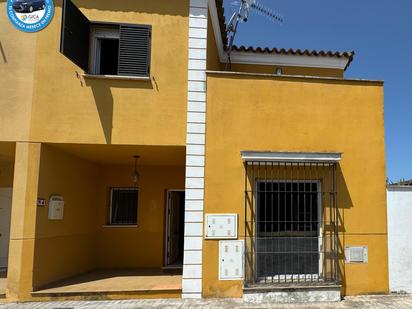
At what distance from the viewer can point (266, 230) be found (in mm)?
7648

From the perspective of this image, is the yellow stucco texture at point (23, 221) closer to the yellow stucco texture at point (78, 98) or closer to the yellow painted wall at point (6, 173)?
the yellow stucco texture at point (78, 98)

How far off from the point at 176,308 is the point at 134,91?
4.20 meters

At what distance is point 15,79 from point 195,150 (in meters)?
3.84

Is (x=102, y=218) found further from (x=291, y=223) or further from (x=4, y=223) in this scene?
(x=291, y=223)

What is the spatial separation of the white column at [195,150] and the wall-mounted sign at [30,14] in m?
2.91

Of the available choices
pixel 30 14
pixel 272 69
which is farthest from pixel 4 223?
pixel 272 69

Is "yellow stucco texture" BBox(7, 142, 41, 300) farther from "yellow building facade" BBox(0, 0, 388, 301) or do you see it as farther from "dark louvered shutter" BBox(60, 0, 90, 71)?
"dark louvered shutter" BBox(60, 0, 90, 71)

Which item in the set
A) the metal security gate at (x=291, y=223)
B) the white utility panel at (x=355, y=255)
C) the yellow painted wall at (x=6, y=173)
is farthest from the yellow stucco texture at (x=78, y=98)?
the white utility panel at (x=355, y=255)

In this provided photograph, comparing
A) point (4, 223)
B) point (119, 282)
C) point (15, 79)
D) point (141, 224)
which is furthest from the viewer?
point (141, 224)

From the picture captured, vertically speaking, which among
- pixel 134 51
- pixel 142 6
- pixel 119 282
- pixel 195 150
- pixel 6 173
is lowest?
pixel 119 282

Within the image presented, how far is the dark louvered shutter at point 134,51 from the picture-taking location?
788 cm

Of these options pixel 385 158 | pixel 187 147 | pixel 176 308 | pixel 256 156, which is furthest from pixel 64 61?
pixel 385 158

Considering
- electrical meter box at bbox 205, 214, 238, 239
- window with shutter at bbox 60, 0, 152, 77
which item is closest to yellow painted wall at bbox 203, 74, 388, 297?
electrical meter box at bbox 205, 214, 238, 239

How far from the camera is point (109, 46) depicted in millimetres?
8328
